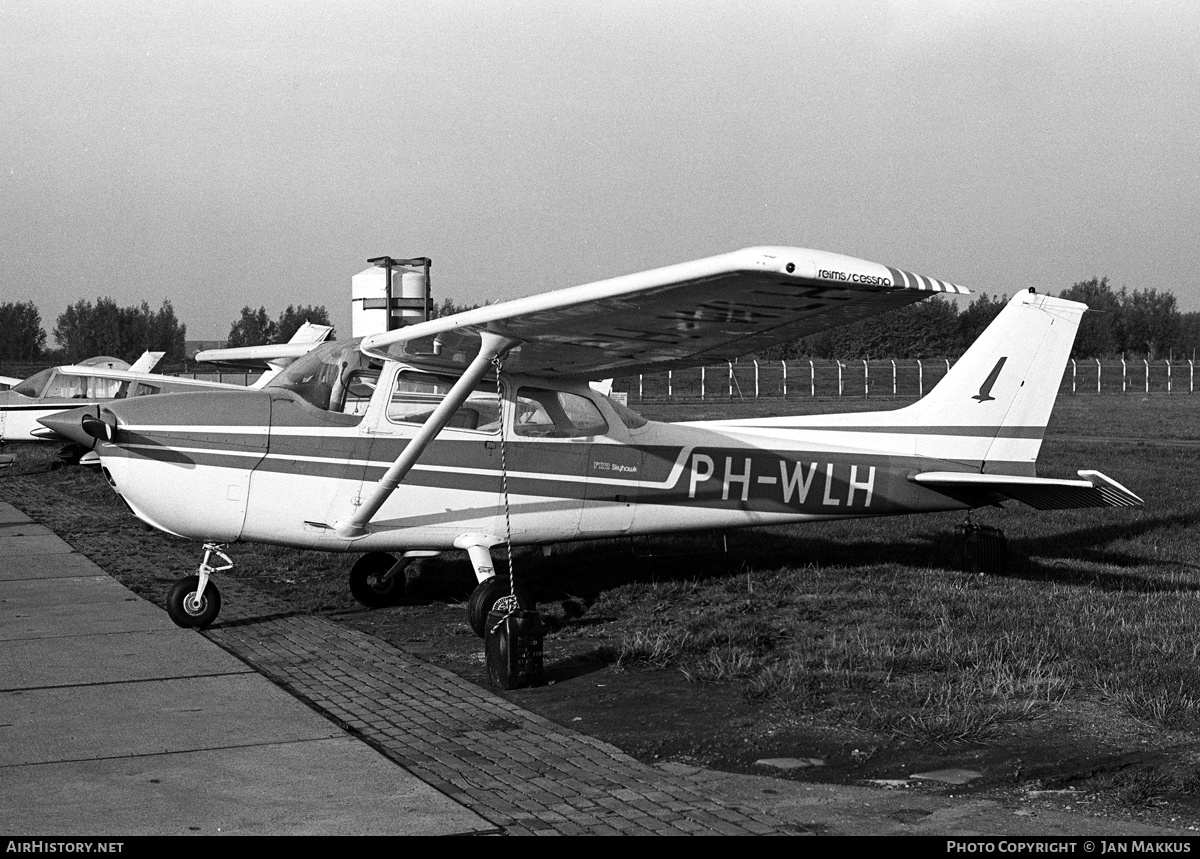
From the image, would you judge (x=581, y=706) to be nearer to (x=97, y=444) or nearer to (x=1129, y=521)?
(x=97, y=444)

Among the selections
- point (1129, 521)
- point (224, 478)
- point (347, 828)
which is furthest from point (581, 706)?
point (1129, 521)

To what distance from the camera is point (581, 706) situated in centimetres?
619

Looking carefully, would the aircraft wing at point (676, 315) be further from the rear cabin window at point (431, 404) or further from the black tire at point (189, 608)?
the black tire at point (189, 608)

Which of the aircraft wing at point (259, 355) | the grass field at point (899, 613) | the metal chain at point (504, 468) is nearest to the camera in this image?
the grass field at point (899, 613)

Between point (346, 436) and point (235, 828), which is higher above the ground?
point (346, 436)

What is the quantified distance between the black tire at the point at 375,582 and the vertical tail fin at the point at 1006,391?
4.38 metres

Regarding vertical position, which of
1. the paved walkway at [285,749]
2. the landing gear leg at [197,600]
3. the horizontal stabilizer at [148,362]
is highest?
the horizontal stabilizer at [148,362]

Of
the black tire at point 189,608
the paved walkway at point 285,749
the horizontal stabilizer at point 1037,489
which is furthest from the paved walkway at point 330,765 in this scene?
the horizontal stabilizer at point 1037,489

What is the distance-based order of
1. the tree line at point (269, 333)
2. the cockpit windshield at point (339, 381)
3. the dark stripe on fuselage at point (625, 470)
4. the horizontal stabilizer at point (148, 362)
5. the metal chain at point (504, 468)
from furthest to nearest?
the tree line at point (269, 333), the horizontal stabilizer at point (148, 362), the cockpit windshield at point (339, 381), the dark stripe on fuselage at point (625, 470), the metal chain at point (504, 468)

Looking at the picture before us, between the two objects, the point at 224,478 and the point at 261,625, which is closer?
the point at 224,478

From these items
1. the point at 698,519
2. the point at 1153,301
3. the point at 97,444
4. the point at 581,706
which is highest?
the point at 1153,301

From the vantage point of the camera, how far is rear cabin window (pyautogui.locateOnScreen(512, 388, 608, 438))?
8656 millimetres

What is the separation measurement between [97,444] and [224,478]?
900mm

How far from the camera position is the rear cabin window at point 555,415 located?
8.66 meters
